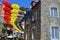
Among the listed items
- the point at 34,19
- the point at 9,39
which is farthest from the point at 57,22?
the point at 9,39

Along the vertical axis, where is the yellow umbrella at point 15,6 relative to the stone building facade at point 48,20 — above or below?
above

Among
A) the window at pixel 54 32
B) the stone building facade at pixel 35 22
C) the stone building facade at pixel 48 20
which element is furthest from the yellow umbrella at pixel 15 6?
the window at pixel 54 32

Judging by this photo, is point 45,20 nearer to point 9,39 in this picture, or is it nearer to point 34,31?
point 34,31

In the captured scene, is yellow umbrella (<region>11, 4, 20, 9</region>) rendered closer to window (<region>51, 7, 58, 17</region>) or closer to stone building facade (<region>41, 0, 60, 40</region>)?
stone building facade (<region>41, 0, 60, 40</region>)

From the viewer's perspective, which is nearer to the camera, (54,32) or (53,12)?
(54,32)

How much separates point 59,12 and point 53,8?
1.08 metres

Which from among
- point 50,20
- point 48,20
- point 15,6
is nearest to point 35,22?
point 48,20

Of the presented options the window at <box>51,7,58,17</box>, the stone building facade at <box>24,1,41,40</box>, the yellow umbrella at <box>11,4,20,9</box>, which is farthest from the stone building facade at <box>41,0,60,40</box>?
the yellow umbrella at <box>11,4,20,9</box>

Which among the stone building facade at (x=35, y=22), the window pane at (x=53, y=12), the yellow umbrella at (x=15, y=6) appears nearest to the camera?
the window pane at (x=53, y=12)

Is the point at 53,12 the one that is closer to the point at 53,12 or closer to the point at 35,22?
the point at 53,12

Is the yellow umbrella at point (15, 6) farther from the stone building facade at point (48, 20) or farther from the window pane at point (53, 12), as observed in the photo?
the window pane at point (53, 12)

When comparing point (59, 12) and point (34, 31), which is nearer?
point (59, 12)

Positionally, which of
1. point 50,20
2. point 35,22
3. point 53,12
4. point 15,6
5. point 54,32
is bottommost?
point 54,32

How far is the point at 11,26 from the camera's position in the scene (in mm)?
34469
